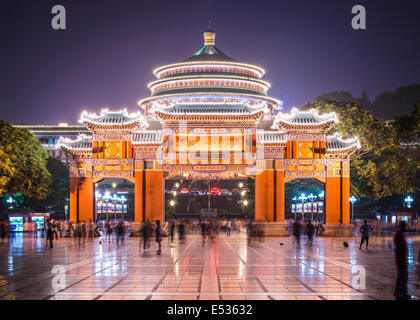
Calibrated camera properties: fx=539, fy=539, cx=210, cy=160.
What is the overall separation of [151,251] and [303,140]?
2164 centimetres

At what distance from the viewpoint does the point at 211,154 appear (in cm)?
4803

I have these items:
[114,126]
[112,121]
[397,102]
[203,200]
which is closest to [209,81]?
[203,200]

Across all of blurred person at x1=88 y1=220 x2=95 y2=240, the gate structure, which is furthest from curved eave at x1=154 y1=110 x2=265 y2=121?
blurred person at x1=88 y1=220 x2=95 y2=240

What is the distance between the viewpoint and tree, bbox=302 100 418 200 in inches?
1844

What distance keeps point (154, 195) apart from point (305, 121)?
48.7 ft

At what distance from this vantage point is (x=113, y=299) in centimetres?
1460

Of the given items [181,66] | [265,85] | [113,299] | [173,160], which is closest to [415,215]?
[173,160]

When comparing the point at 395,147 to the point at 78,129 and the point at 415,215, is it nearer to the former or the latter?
the point at 415,215

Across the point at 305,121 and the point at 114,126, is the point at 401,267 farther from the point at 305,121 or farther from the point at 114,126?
the point at 114,126

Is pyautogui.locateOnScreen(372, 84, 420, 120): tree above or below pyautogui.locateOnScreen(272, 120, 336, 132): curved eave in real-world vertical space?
above

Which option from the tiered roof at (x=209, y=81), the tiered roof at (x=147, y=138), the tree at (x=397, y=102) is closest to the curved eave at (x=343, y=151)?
the tiered roof at (x=147, y=138)

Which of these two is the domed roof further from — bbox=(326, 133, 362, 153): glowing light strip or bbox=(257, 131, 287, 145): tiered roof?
bbox=(326, 133, 362, 153): glowing light strip

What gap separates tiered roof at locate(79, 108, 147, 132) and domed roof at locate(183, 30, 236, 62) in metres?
34.9
